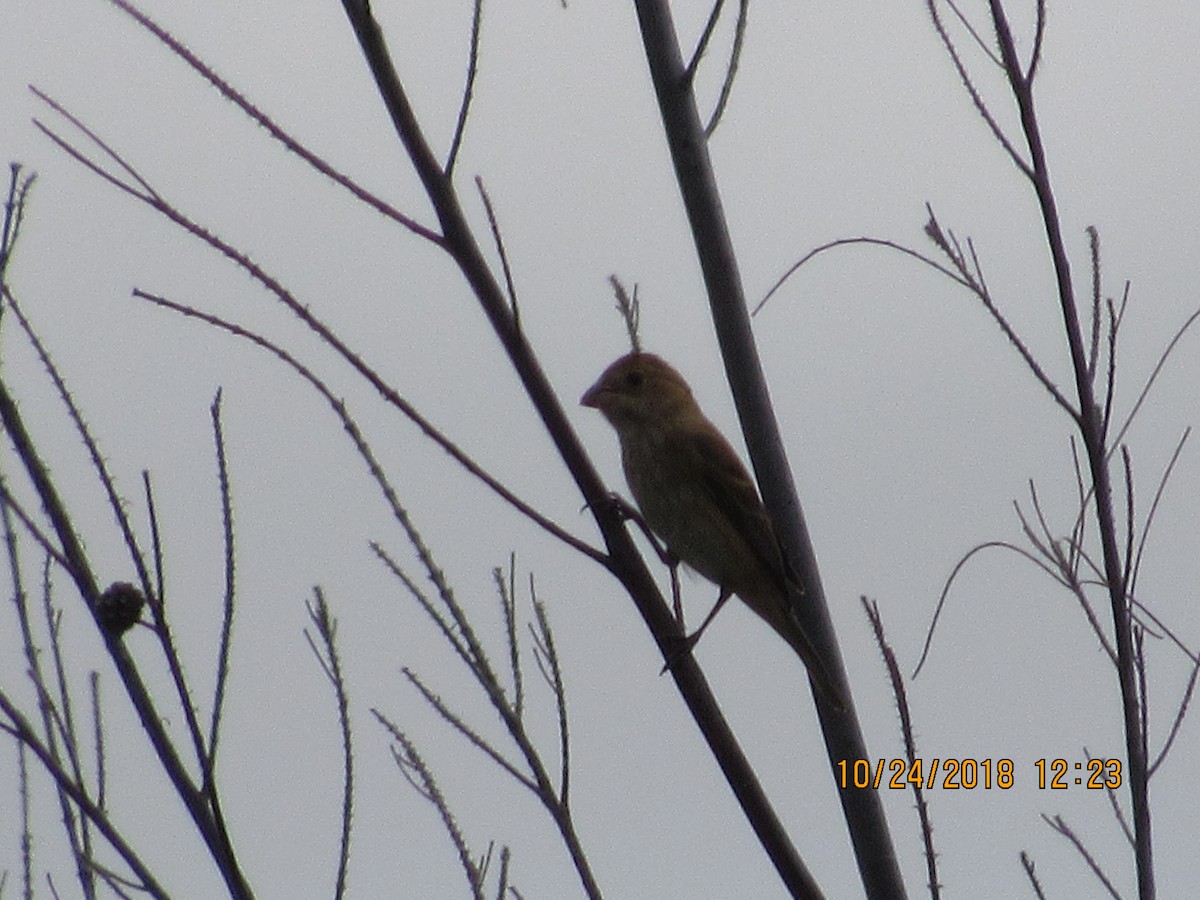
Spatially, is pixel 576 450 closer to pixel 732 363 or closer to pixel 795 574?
pixel 732 363

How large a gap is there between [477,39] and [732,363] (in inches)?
45.4

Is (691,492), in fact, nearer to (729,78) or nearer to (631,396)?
(631,396)

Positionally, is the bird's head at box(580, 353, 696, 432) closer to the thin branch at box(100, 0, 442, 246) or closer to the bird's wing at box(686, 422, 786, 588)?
the bird's wing at box(686, 422, 786, 588)

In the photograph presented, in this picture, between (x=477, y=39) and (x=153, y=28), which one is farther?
(x=477, y=39)

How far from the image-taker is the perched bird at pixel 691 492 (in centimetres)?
615

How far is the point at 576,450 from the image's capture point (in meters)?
A: 2.48

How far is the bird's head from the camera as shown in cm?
640

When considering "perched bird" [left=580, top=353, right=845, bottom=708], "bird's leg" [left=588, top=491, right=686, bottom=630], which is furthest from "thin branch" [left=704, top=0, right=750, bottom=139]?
"perched bird" [left=580, top=353, right=845, bottom=708]

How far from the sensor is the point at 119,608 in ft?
8.82

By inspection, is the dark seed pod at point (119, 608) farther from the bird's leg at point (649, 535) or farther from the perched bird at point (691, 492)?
the perched bird at point (691, 492)

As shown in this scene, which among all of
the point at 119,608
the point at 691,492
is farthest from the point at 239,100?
the point at 691,492

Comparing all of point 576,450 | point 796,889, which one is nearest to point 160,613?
point 576,450

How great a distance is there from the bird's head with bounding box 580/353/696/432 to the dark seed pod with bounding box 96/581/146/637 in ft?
12.1

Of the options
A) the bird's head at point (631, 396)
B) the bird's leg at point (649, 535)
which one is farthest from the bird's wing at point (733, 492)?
the bird's leg at point (649, 535)
